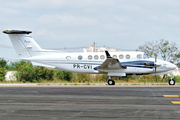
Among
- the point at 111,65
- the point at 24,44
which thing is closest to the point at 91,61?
the point at 111,65

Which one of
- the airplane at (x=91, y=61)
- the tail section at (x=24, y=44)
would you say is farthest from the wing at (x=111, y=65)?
the tail section at (x=24, y=44)

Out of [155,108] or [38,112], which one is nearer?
[38,112]

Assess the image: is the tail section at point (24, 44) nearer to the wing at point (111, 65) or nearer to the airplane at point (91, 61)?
the airplane at point (91, 61)

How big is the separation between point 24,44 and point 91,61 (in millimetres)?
7548

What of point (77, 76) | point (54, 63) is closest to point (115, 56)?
point (54, 63)

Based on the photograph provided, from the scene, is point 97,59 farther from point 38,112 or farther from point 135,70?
point 38,112

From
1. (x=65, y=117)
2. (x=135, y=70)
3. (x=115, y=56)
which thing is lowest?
(x=65, y=117)

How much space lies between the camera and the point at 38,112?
7.56 metres

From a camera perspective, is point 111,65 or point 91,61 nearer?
point 111,65

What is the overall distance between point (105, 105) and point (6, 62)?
26.8 m

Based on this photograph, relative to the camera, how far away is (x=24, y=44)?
24.2m

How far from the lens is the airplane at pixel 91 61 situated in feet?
73.4

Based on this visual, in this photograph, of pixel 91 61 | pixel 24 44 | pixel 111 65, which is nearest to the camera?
pixel 111 65

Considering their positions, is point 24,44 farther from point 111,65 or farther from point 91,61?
point 111,65
